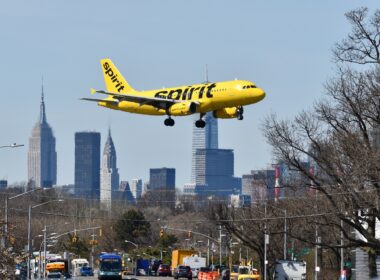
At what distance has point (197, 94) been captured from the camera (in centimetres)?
7425

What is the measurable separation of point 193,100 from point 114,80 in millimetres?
18416

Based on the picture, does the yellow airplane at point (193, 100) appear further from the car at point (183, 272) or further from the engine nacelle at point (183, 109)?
the car at point (183, 272)

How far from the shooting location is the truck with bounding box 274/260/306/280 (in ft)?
289

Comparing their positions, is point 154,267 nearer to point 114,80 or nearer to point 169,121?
point 114,80

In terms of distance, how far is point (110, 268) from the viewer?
10562 centimetres

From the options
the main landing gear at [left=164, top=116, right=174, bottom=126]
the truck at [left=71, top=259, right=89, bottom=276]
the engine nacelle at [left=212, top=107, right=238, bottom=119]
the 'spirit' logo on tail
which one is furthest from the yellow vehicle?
the engine nacelle at [left=212, top=107, right=238, bottom=119]

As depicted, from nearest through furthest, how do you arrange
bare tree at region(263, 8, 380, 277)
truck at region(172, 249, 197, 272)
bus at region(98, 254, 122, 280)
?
bare tree at region(263, 8, 380, 277)
bus at region(98, 254, 122, 280)
truck at region(172, 249, 197, 272)

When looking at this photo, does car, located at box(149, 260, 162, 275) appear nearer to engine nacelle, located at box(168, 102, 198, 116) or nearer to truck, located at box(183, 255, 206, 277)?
truck, located at box(183, 255, 206, 277)

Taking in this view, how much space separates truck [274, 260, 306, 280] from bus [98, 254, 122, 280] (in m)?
19.3

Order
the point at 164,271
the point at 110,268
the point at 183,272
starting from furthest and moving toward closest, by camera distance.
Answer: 1. the point at 164,271
2. the point at 183,272
3. the point at 110,268

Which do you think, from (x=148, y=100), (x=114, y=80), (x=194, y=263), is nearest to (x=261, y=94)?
(x=148, y=100)

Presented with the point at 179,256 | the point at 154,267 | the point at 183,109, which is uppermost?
the point at 183,109

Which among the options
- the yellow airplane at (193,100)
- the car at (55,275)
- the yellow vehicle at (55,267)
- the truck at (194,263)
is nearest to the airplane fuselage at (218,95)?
the yellow airplane at (193,100)

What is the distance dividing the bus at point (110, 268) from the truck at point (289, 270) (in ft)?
63.3
